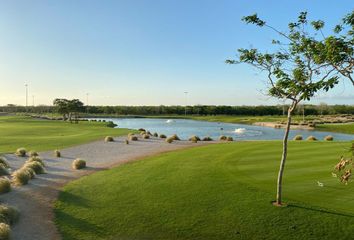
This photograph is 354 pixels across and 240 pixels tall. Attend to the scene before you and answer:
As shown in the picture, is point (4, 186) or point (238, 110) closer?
point (4, 186)

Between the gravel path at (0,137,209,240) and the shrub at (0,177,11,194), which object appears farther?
the shrub at (0,177,11,194)

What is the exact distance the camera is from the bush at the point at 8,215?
12805mm

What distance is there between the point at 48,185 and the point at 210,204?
28.1 ft

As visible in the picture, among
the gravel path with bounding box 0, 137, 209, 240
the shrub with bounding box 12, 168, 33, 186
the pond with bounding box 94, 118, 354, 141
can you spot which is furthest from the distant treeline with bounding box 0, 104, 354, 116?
the shrub with bounding box 12, 168, 33, 186

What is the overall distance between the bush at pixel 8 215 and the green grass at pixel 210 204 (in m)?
1.46

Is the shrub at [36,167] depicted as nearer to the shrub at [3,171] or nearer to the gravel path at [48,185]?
the gravel path at [48,185]

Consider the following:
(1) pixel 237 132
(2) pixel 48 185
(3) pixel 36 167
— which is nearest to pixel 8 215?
(2) pixel 48 185

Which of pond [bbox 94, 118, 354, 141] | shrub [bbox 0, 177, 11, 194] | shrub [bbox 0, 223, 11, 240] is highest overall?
shrub [bbox 0, 177, 11, 194]

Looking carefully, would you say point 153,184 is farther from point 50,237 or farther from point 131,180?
point 50,237

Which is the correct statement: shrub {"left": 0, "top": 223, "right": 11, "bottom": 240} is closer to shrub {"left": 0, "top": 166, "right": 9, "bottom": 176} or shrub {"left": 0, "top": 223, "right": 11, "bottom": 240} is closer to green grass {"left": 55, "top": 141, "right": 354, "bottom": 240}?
green grass {"left": 55, "top": 141, "right": 354, "bottom": 240}

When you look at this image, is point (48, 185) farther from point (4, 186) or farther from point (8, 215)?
point (8, 215)

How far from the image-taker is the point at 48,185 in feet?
61.7

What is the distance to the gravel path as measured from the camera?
503 inches

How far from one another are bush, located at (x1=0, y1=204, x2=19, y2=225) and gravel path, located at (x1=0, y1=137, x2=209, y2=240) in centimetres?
22
